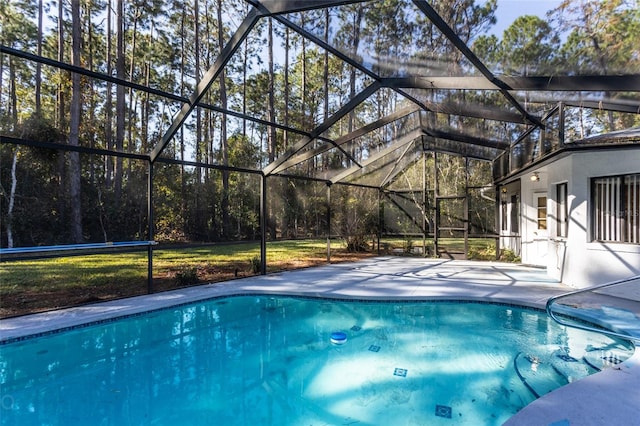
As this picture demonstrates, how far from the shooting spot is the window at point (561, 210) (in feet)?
23.2

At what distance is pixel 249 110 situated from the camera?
18.0 m

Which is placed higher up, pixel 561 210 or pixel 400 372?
pixel 561 210

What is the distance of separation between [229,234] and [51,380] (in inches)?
330

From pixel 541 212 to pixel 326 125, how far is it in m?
6.50

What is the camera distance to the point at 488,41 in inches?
195

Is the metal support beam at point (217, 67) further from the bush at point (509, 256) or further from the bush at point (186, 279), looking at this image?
the bush at point (509, 256)

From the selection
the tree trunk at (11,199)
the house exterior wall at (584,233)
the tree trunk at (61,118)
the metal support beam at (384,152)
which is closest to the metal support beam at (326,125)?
the metal support beam at (384,152)

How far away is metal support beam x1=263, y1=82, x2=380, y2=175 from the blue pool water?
3.77 m

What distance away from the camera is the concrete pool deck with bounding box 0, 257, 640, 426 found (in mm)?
2508

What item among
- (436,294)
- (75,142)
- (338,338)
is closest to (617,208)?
(436,294)

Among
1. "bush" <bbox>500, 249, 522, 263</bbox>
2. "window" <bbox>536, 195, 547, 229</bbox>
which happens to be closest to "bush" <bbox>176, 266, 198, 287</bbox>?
"window" <bbox>536, 195, 547, 229</bbox>

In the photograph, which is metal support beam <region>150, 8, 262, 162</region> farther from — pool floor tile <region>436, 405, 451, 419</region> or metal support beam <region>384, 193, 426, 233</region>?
metal support beam <region>384, 193, 426, 233</region>

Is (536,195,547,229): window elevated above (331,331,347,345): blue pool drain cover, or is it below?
above

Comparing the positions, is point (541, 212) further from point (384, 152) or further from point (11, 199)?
point (11, 199)
